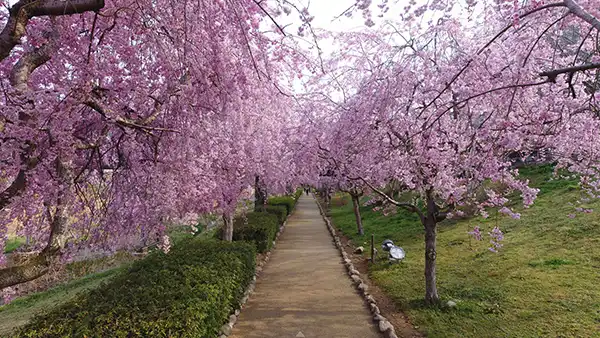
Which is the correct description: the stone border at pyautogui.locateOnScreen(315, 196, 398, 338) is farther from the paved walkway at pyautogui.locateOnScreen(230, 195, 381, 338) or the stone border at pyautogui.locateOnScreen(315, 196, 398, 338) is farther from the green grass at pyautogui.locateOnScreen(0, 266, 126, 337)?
the green grass at pyautogui.locateOnScreen(0, 266, 126, 337)

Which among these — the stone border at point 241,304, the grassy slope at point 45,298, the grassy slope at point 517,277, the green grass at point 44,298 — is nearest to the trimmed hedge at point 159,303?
the stone border at point 241,304

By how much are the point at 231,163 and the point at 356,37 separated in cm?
428

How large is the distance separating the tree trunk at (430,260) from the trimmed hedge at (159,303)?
3986 mm

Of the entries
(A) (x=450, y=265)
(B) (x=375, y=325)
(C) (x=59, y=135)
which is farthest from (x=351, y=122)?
(C) (x=59, y=135)

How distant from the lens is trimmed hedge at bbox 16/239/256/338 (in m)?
3.86

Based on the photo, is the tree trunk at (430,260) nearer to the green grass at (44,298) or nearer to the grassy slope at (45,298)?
the grassy slope at (45,298)

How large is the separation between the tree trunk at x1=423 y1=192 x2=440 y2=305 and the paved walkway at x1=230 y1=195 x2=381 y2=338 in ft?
4.63

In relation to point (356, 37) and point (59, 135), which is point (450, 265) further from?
point (59, 135)

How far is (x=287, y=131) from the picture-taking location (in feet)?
43.5

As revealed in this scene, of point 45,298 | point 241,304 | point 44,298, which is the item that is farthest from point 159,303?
point 44,298

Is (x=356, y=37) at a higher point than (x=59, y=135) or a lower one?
higher

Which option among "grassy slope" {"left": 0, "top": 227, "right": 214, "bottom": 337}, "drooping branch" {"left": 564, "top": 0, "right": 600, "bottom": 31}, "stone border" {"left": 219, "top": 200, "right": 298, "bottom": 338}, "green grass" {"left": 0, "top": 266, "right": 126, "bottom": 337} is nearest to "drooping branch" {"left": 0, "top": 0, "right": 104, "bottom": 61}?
"drooping branch" {"left": 564, "top": 0, "right": 600, "bottom": 31}

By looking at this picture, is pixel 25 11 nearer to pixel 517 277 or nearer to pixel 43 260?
pixel 43 260

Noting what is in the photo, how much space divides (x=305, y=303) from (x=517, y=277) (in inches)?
199
